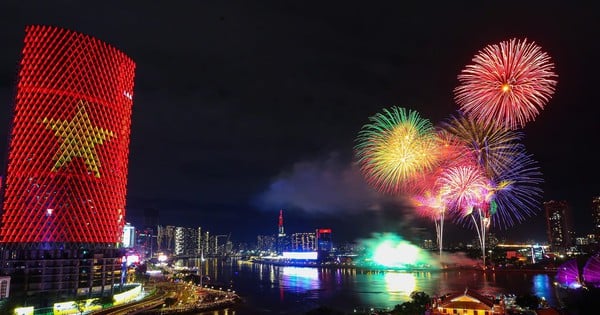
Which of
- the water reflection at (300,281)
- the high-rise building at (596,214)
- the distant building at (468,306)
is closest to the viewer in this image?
the distant building at (468,306)

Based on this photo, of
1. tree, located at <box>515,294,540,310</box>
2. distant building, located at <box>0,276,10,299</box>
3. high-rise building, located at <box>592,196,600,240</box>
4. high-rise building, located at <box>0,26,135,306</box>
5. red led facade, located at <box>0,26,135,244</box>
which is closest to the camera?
tree, located at <box>515,294,540,310</box>

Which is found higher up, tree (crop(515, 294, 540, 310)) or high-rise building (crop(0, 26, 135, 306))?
high-rise building (crop(0, 26, 135, 306))

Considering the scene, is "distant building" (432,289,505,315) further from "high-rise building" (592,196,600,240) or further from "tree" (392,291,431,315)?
"high-rise building" (592,196,600,240)

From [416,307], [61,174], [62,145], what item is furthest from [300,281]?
[416,307]

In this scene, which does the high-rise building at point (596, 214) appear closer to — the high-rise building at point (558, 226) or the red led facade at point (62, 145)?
the high-rise building at point (558, 226)

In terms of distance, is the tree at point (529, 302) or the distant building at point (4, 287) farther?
the distant building at point (4, 287)

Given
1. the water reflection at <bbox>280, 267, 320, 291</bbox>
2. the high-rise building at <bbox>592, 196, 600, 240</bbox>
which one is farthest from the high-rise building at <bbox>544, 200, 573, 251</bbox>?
the water reflection at <bbox>280, 267, 320, 291</bbox>

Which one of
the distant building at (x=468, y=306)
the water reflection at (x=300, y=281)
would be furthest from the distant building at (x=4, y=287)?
the water reflection at (x=300, y=281)

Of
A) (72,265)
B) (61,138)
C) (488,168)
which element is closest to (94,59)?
(61,138)
